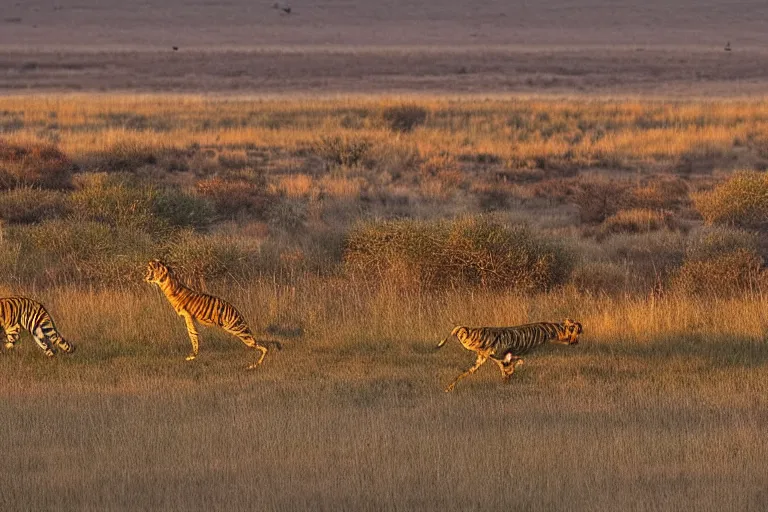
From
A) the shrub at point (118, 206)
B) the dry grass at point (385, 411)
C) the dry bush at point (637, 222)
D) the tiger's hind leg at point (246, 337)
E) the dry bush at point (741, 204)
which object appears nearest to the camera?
the dry grass at point (385, 411)

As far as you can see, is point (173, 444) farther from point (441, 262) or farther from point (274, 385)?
point (441, 262)

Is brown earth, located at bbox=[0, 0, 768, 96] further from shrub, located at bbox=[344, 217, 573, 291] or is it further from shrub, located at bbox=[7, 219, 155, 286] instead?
shrub, located at bbox=[344, 217, 573, 291]

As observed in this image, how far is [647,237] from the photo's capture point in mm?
18094

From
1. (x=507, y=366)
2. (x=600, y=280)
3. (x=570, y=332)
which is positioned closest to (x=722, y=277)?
(x=600, y=280)

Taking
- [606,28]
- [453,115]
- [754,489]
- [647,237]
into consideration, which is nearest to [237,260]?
[647,237]

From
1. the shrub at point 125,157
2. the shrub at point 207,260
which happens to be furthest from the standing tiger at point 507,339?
the shrub at point 125,157

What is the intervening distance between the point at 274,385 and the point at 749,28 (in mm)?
97952

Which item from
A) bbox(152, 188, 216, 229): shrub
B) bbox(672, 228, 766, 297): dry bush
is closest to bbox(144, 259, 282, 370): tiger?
bbox(672, 228, 766, 297): dry bush

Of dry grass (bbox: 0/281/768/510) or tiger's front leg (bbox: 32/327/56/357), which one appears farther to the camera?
tiger's front leg (bbox: 32/327/56/357)

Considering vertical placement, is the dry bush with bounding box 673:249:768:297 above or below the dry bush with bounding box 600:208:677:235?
above

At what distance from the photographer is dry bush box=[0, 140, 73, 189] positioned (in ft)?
73.5

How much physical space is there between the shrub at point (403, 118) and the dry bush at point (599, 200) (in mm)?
11550

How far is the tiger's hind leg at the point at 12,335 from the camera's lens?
10602 mm

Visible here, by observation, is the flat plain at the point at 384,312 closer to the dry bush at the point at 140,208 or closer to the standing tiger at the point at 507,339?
the dry bush at the point at 140,208
